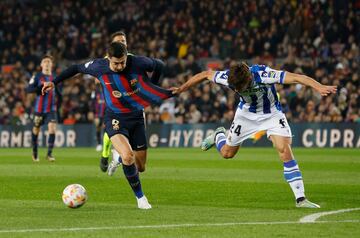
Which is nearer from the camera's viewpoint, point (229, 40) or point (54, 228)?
point (54, 228)

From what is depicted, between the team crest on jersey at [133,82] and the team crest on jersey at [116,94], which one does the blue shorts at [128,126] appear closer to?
the team crest on jersey at [116,94]

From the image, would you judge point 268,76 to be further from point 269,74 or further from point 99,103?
point 99,103

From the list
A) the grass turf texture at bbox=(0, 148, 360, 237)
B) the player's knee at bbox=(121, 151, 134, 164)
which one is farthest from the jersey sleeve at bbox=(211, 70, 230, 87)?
the grass turf texture at bbox=(0, 148, 360, 237)

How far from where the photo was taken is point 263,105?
38.7ft

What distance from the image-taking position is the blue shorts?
11.8m

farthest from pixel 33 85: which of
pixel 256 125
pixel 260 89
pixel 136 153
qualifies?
pixel 260 89

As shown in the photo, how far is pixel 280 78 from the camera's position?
1114 cm

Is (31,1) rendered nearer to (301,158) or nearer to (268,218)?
(301,158)

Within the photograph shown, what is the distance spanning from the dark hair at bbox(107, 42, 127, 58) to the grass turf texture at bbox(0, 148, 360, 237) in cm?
188

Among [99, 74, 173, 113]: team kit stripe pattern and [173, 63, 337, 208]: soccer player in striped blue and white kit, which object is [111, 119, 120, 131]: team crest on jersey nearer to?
[99, 74, 173, 113]: team kit stripe pattern

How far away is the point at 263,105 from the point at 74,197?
2674 millimetres

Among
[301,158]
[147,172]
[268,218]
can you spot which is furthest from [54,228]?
[301,158]

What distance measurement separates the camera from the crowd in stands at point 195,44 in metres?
29.9

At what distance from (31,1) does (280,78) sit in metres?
33.4
